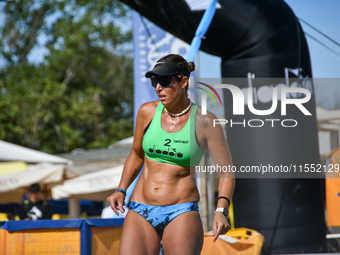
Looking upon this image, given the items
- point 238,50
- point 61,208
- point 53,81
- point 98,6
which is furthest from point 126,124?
point 238,50

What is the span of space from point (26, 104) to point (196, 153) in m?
21.7

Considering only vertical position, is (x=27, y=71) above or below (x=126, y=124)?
above

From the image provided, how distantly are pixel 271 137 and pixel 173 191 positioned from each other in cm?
144

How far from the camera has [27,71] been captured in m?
23.8

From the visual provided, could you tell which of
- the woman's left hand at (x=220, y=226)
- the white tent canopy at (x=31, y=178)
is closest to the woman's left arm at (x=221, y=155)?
the woman's left hand at (x=220, y=226)

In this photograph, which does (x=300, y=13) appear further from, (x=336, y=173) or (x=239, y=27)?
(x=336, y=173)

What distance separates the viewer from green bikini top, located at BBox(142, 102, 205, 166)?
8.35 feet

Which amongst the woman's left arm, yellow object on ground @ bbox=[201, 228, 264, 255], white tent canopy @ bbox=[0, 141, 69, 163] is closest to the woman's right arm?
the woman's left arm

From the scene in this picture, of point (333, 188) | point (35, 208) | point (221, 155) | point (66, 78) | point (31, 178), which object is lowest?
point (35, 208)

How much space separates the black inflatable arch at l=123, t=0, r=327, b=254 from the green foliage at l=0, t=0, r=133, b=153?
19.9 metres

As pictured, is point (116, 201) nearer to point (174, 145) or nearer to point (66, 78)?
point (174, 145)

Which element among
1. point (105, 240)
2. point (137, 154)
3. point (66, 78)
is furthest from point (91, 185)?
point (66, 78)

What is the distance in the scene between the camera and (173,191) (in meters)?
2.54

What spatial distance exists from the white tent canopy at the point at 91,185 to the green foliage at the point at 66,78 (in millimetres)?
14551
